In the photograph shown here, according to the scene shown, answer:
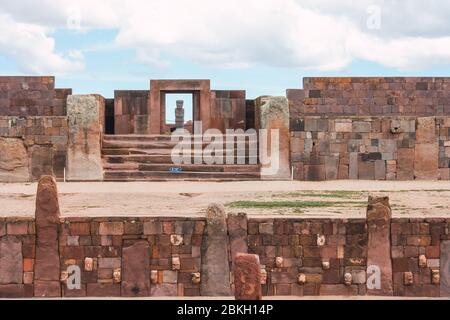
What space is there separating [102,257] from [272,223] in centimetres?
235

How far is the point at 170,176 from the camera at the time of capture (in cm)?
1639

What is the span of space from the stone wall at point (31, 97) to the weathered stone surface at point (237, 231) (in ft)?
31.5

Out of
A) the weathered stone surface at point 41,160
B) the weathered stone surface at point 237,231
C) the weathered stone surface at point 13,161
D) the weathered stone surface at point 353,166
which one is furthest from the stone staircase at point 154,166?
the weathered stone surface at point 237,231

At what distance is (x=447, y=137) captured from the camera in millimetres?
17391

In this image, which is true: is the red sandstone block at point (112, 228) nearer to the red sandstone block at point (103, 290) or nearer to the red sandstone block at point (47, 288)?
the red sandstone block at point (103, 290)

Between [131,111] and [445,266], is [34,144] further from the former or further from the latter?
[445,266]

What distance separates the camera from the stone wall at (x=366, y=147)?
17.1 m

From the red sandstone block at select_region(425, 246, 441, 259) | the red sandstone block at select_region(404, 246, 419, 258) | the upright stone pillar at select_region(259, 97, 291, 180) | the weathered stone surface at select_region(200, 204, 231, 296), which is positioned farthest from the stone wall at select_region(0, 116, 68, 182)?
the red sandstone block at select_region(425, 246, 441, 259)

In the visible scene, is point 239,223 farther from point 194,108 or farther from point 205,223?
point 194,108

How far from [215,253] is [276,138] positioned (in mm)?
7373

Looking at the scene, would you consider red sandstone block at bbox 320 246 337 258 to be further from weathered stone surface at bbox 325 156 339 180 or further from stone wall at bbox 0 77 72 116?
stone wall at bbox 0 77 72 116

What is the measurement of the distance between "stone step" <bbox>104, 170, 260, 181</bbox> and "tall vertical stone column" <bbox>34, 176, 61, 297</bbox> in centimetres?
609

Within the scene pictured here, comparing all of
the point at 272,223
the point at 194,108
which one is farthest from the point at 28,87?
the point at 272,223

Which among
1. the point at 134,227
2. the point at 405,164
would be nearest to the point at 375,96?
the point at 405,164
